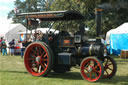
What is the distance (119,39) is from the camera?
621 inches

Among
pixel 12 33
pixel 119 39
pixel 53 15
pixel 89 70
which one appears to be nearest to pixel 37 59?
pixel 53 15

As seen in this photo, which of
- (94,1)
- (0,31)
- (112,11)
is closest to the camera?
(94,1)

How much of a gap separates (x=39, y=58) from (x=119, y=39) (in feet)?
33.4

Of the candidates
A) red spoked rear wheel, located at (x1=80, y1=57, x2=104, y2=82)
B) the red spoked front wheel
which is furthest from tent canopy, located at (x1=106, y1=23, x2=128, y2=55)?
the red spoked front wheel

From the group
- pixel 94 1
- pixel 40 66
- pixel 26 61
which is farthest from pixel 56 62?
pixel 94 1

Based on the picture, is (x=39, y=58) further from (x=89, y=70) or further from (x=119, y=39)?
(x=119, y=39)

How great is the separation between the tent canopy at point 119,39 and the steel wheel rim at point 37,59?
9851mm

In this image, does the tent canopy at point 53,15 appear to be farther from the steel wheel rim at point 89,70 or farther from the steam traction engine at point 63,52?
the steel wheel rim at point 89,70

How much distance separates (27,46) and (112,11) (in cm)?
1594

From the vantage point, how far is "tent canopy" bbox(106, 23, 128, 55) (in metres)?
15.5

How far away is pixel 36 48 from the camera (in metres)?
7.02

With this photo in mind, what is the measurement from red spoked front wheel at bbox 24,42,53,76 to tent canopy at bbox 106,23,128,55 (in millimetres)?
9851

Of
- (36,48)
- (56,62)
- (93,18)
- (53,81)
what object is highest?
(93,18)

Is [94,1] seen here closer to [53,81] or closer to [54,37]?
[54,37]
